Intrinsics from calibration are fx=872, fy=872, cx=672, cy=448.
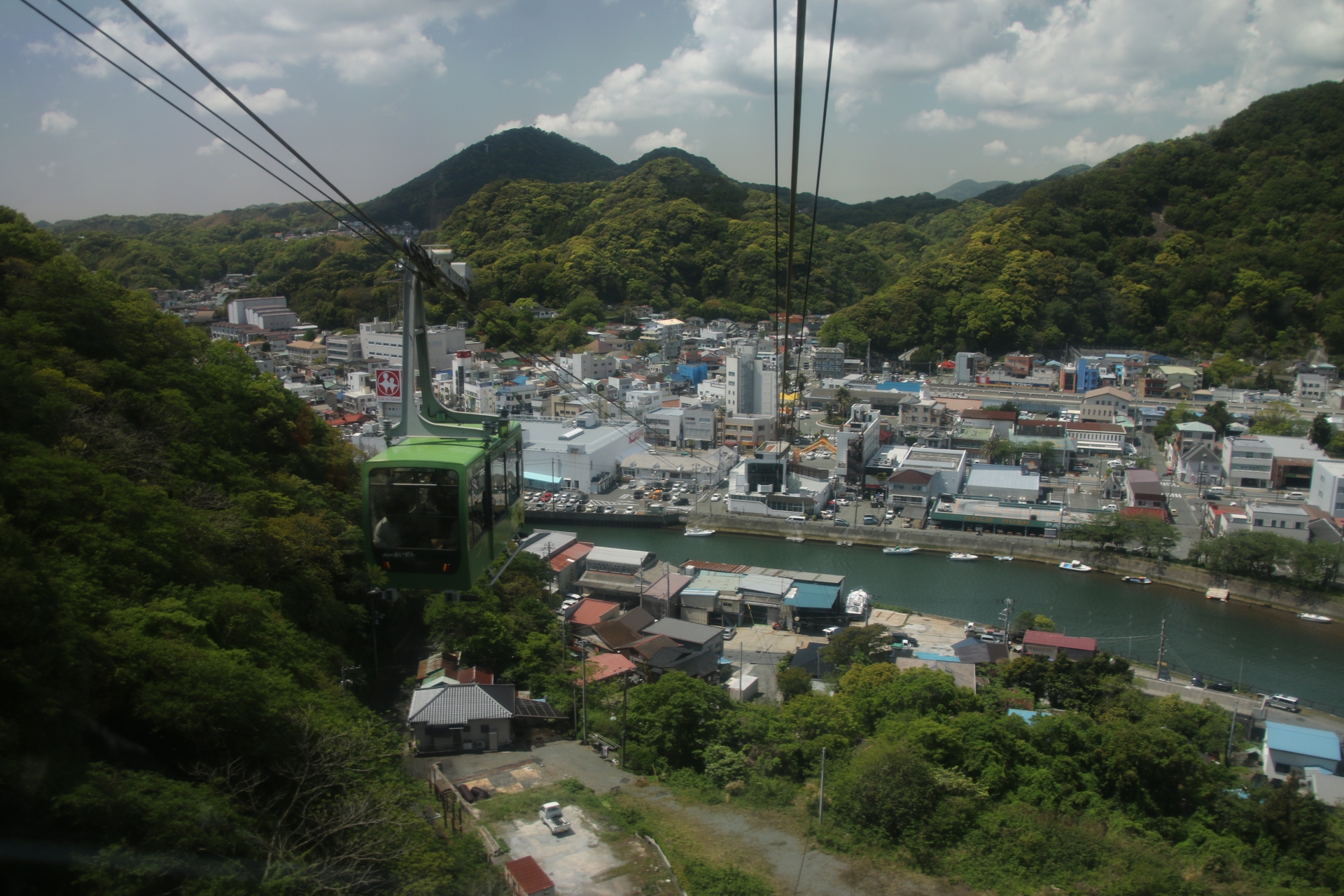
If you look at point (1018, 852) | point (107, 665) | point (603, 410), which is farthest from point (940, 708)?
point (603, 410)

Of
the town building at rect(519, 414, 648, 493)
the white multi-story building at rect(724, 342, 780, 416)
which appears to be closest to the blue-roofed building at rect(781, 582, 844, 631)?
the town building at rect(519, 414, 648, 493)

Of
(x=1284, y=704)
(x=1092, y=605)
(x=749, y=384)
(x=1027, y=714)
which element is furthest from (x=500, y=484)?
(x=749, y=384)

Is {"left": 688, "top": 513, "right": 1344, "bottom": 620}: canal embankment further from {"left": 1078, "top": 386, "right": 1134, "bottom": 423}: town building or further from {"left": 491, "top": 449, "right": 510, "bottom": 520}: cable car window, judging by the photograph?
{"left": 491, "top": 449, "right": 510, "bottom": 520}: cable car window

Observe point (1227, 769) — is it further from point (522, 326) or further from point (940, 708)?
point (522, 326)

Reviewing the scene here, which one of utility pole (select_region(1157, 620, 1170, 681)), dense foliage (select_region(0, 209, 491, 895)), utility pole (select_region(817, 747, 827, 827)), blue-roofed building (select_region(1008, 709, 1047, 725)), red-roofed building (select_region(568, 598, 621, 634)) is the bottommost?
utility pole (select_region(1157, 620, 1170, 681))

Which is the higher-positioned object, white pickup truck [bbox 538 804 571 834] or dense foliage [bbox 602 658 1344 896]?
white pickup truck [bbox 538 804 571 834]

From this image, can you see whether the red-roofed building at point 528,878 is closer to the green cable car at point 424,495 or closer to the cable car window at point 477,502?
the green cable car at point 424,495

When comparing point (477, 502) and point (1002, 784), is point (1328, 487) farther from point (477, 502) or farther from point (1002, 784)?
point (477, 502)

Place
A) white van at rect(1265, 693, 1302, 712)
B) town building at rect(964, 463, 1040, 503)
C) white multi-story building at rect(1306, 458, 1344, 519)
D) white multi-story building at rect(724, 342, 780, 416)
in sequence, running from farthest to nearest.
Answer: white multi-story building at rect(724, 342, 780, 416), town building at rect(964, 463, 1040, 503), white multi-story building at rect(1306, 458, 1344, 519), white van at rect(1265, 693, 1302, 712)
